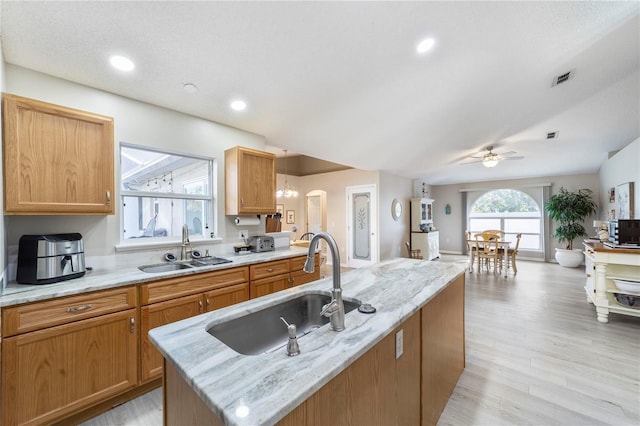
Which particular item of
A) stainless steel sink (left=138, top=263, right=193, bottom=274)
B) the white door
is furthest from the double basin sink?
the white door

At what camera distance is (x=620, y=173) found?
4.68 metres

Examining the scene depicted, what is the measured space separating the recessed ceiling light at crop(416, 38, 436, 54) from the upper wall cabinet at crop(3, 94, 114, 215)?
2.72 m

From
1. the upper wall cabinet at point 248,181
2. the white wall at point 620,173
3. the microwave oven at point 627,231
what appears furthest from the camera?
the white wall at point 620,173

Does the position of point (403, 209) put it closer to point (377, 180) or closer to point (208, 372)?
point (377, 180)

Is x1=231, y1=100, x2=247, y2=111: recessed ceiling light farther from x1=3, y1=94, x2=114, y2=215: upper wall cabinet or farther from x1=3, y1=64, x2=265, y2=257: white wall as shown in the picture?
x1=3, y1=94, x2=114, y2=215: upper wall cabinet

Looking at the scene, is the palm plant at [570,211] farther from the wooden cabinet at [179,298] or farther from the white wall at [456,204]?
the wooden cabinet at [179,298]

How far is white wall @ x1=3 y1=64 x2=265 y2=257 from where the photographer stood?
6.48ft

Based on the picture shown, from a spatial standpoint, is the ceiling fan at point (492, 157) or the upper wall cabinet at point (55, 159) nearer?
the upper wall cabinet at point (55, 159)

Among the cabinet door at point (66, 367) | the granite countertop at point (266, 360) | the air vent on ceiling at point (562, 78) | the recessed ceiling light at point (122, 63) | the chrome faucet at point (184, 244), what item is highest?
the air vent on ceiling at point (562, 78)

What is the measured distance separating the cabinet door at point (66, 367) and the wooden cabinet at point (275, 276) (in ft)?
3.47

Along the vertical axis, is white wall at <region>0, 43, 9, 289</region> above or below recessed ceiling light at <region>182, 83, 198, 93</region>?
below

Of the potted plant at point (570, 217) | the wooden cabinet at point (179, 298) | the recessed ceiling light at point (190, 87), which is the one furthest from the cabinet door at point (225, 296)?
the potted plant at point (570, 217)

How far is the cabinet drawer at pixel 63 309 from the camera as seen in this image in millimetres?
1481

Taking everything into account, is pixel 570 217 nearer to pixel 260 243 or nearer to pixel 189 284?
pixel 260 243
